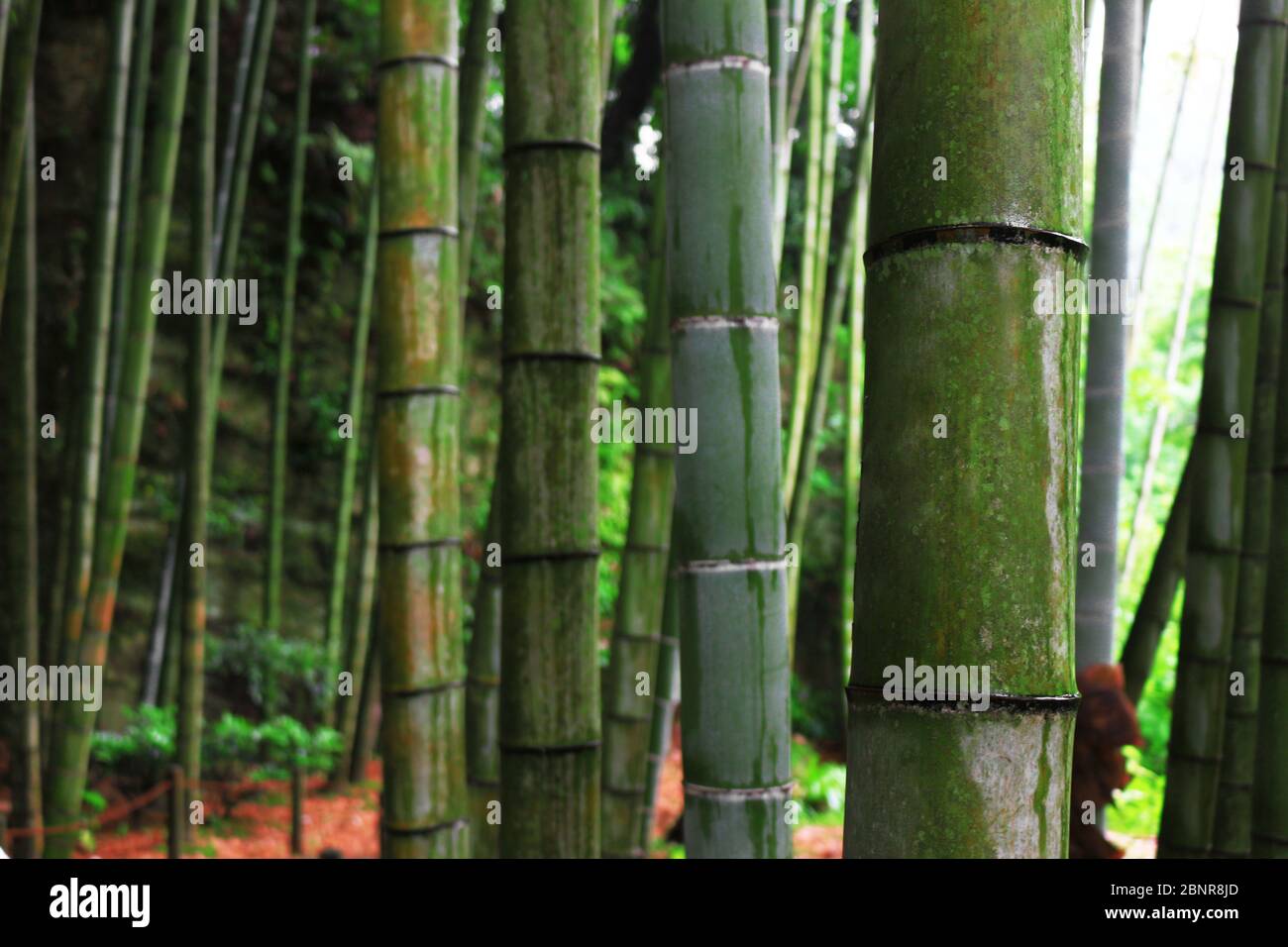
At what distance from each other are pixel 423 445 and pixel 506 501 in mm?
228

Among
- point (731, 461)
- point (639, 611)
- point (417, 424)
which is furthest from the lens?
point (639, 611)

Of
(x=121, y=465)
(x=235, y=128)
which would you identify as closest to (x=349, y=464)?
(x=235, y=128)

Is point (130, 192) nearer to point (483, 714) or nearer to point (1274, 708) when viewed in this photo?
point (483, 714)

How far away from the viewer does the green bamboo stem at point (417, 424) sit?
1.68 m

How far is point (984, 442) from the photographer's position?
0.76 m

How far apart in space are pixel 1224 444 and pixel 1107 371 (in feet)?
2.38

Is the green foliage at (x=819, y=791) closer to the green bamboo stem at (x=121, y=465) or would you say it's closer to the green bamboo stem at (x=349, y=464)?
the green bamboo stem at (x=349, y=464)

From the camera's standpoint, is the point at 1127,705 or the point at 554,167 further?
the point at 1127,705

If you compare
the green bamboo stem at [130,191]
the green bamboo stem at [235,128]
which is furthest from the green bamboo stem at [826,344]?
the green bamboo stem at [235,128]

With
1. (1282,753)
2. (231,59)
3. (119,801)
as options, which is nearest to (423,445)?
(1282,753)

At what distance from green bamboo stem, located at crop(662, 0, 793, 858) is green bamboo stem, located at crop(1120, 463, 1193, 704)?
1590 millimetres

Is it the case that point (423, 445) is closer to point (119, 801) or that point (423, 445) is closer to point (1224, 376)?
point (1224, 376)

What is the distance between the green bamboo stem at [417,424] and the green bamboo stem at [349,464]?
11.3ft

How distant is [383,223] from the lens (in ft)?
5.61
